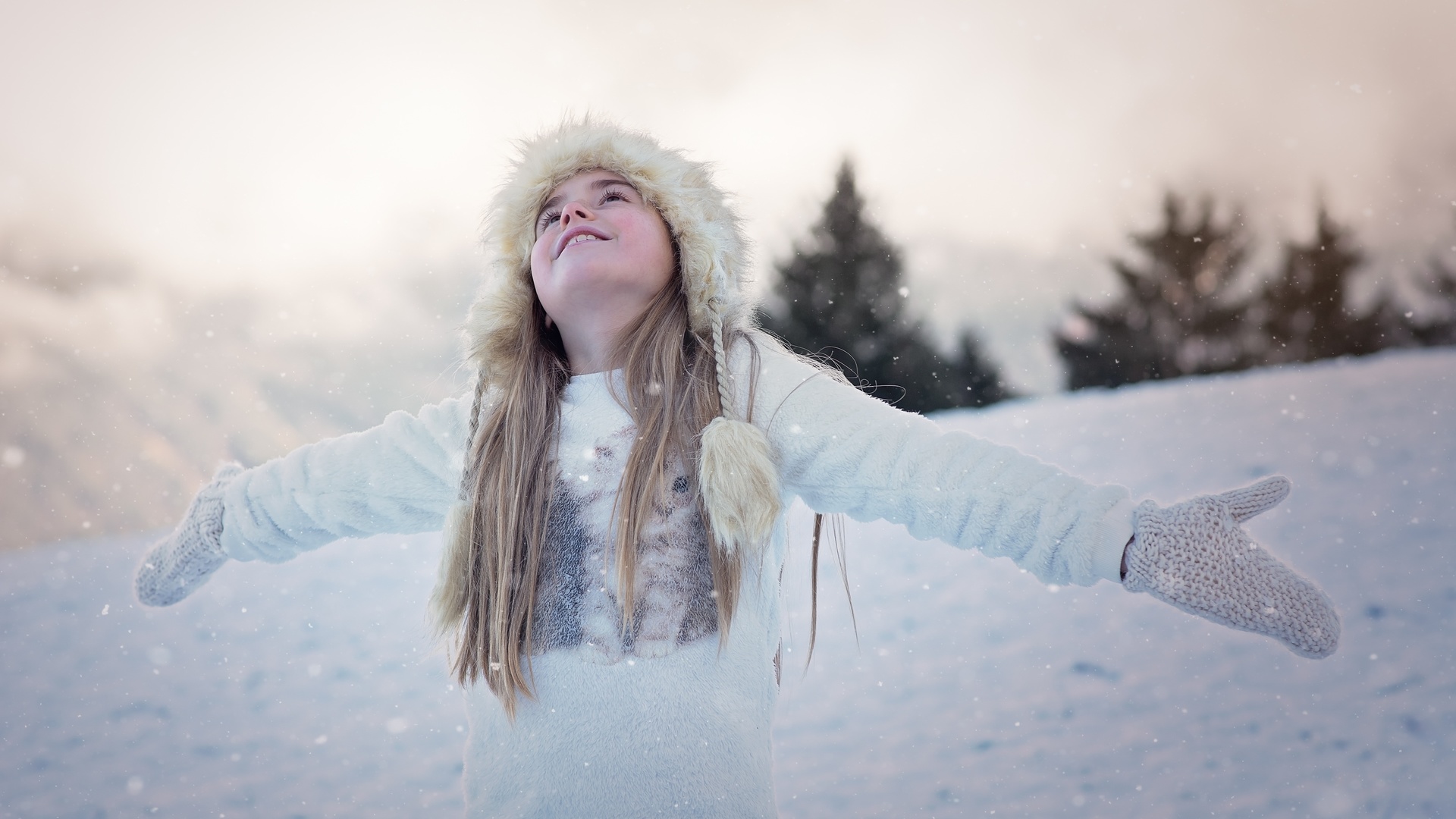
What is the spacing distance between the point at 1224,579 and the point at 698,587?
0.86m

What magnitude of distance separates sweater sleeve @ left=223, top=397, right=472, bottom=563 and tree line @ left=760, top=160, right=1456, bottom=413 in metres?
6.55

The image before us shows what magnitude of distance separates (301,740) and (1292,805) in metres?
3.10

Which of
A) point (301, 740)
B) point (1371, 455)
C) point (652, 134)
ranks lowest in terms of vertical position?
point (301, 740)

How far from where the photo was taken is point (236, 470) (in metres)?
1.86

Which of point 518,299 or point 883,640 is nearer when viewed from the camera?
point 518,299

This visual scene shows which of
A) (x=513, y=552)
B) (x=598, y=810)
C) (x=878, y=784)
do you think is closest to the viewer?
(x=598, y=810)

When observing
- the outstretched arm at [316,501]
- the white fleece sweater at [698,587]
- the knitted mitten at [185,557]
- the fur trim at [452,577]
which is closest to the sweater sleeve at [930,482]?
the white fleece sweater at [698,587]

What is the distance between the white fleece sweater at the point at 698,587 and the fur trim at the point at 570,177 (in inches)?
12.0

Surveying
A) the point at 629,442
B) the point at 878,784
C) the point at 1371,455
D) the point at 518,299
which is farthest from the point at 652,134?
the point at 1371,455

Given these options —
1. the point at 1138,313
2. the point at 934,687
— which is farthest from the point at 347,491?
the point at 1138,313

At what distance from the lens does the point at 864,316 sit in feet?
31.1

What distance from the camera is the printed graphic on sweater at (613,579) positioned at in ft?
4.54

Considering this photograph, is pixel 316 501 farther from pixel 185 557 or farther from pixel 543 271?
pixel 543 271

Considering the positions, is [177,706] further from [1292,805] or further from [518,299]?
[1292,805]
